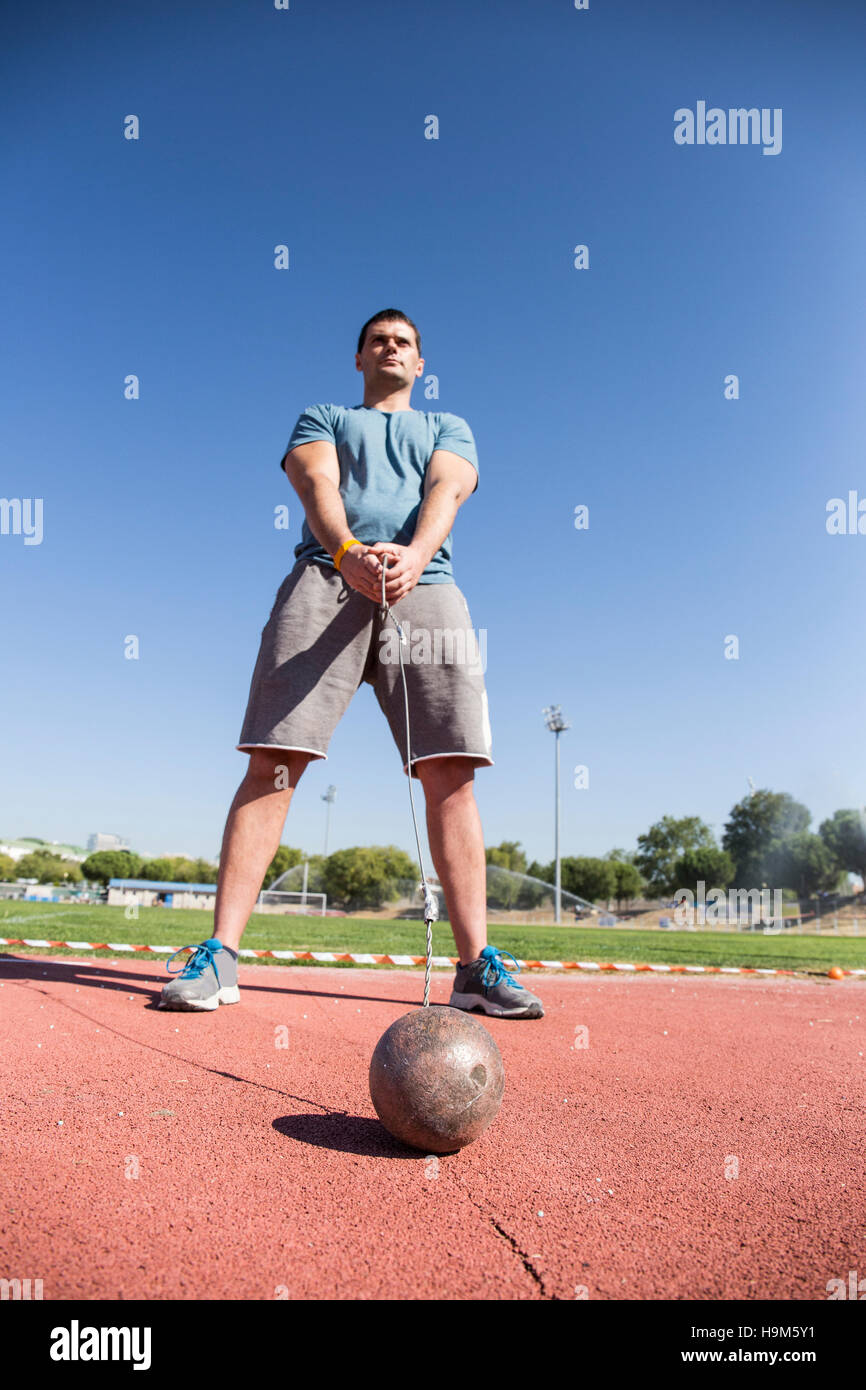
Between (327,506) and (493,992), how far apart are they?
92.5 inches

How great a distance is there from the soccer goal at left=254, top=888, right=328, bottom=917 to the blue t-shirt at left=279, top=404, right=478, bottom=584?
239 ft

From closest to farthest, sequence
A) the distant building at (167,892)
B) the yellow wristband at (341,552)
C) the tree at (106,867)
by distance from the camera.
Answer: the yellow wristband at (341,552) → the distant building at (167,892) → the tree at (106,867)

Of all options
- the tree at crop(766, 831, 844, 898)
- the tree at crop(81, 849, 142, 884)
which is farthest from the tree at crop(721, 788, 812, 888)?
the tree at crop(81, 849, 142, 884)

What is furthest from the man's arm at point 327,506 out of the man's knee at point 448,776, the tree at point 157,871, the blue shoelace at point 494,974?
the tree at point 157,871

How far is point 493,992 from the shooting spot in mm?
3664

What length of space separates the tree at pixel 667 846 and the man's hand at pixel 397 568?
84.2m

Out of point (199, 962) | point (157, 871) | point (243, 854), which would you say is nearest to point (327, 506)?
point (243, 854)

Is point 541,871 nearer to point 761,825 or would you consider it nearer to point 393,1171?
point 761,825

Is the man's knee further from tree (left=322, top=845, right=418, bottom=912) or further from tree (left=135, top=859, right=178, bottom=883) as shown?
tree (left=135, top=859, right=178, bottom=883)

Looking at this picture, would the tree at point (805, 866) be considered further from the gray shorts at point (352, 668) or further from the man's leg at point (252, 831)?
the man's leg at point (252, 831)

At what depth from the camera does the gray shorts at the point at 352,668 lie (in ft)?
12.7

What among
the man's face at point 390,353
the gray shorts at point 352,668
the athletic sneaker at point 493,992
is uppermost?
the man's face at point 390,353

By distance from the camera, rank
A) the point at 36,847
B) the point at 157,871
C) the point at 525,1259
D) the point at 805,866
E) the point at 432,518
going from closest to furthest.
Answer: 1. the point at 525,1259
2. the point at 432,518
3. the point at 805,866
4. the point at 157,871
5. the point at 36,847
